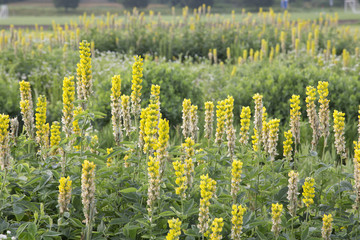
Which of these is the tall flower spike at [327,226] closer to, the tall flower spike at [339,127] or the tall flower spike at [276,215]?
the tall flower spike at [276,215]

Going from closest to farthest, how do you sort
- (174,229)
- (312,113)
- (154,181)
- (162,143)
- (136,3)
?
(174,229), (154,181), (162,143), (312,113), (136,3)

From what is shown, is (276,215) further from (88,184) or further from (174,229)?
(88,184)

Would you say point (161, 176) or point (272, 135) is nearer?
point (161, 176)

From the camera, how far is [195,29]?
43.4 feet

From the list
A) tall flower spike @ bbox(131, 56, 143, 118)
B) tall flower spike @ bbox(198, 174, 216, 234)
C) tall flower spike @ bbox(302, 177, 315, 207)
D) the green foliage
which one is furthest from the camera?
the green foliage

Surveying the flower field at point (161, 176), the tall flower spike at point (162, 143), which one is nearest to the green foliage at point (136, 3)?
the flower field at point (161, 176)

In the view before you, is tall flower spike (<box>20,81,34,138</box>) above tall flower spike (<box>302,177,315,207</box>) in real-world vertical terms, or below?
above

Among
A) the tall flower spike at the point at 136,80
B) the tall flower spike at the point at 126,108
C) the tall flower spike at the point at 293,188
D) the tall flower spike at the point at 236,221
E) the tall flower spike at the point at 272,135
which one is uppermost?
the tall flower spike at the point at 136,80

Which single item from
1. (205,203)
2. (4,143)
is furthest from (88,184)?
(4,143)

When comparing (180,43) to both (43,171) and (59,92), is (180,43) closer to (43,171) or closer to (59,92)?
(59,92)

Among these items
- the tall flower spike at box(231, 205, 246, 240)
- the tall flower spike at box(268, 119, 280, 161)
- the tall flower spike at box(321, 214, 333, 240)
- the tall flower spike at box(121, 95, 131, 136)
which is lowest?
the tall flower spike at box(321, 214, 333, 240)

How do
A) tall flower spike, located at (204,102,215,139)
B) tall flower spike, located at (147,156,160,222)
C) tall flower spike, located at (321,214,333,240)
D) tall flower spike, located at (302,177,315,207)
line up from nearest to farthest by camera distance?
tall flower spike, located at (147,156,160,222) → tall flower spike, located at (321,214,333,240) → tall flower spike, located at (302,177,315,207) → tall flower spike, located at (204,102,215,139)

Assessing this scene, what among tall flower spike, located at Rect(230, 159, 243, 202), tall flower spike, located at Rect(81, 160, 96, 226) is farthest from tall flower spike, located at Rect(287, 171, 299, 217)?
tall flower spike, located at Rect(81, 160, 96, 226)

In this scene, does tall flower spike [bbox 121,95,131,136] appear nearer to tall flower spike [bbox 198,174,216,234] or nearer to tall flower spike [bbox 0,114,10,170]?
tall flower spike [bbox 0,114,10,170]
